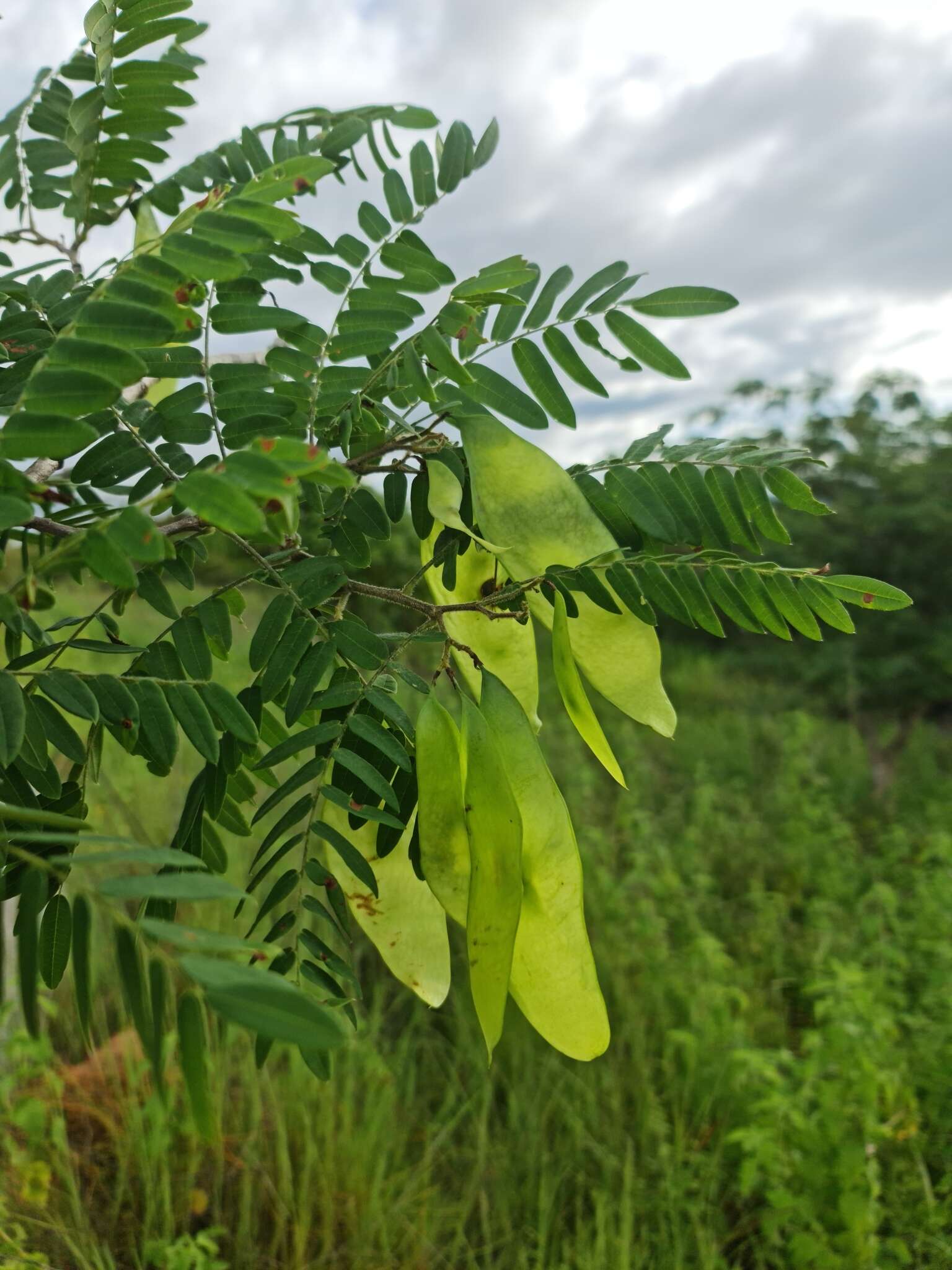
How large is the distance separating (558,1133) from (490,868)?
1799 mm

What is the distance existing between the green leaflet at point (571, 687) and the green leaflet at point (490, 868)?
0.05m

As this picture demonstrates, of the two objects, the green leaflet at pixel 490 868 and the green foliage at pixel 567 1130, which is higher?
the green leaflet at pixel 490 868

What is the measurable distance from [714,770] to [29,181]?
434 centimetres

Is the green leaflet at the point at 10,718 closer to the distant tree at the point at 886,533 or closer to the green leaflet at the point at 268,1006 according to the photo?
the green leaflet at the point at 268,1006

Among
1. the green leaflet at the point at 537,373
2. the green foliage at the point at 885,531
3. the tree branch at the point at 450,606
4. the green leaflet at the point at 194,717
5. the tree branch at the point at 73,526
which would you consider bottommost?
the green leaflet at the point at 194,717

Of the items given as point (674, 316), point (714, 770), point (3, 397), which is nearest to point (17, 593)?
point (3, 397)

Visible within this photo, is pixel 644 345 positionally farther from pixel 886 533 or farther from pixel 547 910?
pixel 886 533

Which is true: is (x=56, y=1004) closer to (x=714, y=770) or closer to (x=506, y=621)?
(x=506, y=621)

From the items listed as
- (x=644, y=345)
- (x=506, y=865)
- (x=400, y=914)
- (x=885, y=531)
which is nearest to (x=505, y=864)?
(x=506, y=865)

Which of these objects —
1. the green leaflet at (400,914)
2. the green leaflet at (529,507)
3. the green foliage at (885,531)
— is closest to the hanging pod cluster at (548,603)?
the green leaflet at (529,507)

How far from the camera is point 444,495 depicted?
558 mm

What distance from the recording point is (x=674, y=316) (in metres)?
0.63

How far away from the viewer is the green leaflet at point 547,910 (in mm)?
513

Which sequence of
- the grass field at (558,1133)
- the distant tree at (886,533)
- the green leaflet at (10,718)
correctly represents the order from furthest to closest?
the distant tree at (886,533), the grass field at (558,1133), the green leaflet at (10,718)
